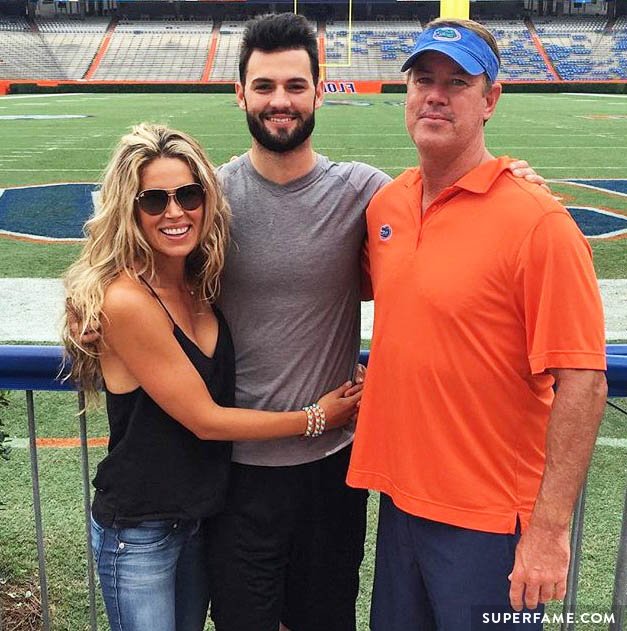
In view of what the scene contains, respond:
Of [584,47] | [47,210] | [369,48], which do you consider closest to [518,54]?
[584,47]

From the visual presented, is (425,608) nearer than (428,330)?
No

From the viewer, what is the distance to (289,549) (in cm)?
235

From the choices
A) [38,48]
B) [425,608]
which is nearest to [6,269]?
[425,608]

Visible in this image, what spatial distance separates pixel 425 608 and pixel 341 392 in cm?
60

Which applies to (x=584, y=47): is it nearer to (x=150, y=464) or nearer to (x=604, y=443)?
(x=604, y=443)

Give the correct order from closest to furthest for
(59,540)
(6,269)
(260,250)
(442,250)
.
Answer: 1. (442,250)
2. (260,250)
3. (59,540)
4. (6,269)

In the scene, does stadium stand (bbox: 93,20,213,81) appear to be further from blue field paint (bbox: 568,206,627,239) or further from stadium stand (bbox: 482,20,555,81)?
blue field paint (bbox: 568,206,627,239)

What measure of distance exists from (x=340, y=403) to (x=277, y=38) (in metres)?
1.06

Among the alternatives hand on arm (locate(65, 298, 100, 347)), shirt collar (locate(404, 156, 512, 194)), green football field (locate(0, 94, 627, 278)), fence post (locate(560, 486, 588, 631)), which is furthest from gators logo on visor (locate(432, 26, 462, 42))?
green football field (locate(0, 94, 627, 278))

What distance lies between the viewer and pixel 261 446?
2.23 meters

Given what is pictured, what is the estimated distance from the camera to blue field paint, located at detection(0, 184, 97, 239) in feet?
28.9

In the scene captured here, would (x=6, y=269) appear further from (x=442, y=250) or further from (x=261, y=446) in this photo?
(x=442, y=250)

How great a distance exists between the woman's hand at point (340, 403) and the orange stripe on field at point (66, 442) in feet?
7.50

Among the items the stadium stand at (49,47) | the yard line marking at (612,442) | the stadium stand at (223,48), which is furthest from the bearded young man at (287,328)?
the stadium stand at (49,47)
